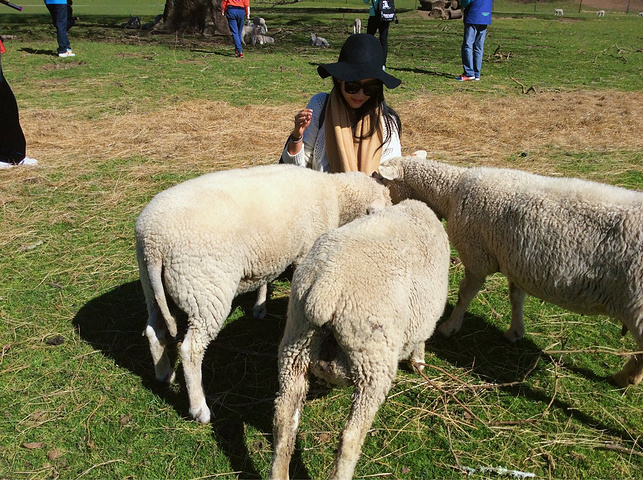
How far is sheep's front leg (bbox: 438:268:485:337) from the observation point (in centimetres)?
333

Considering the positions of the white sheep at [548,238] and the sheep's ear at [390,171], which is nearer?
the white sheep at [548,238]

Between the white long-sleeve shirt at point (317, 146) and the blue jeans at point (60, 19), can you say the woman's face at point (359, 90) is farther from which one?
the blue jeans at point (60, 19)

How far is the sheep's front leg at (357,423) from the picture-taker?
209cm

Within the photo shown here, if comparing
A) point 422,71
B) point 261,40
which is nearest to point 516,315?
point 422,71

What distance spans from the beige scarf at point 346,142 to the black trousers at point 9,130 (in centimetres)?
440

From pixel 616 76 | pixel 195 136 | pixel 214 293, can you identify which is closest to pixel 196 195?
pixel 214 293

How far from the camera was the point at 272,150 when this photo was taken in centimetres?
676

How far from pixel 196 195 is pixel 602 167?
218 inches

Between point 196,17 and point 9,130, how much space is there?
1381 centimetres

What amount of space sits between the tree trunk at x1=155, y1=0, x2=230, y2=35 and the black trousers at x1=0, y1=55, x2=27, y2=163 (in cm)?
1308

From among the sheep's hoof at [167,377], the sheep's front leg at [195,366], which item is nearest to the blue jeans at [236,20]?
the sheep's hoof at [167,377]

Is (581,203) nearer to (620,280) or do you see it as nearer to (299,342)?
(620,280)

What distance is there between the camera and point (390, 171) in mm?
3621

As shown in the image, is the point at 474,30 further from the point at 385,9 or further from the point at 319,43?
the point at 319,43
